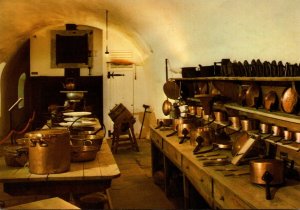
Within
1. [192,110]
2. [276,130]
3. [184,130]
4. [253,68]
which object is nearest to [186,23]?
[192,110]

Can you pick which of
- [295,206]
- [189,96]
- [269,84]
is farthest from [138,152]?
[295,206]

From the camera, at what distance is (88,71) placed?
12516 millimetres

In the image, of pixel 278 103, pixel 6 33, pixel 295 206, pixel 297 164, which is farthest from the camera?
pixel 6 33

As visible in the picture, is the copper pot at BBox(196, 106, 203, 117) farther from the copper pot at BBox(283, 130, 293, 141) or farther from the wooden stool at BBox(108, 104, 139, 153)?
the wooden stool at BBox(108, 104, 139, 153)

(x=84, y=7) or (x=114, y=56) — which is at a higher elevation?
(x=84, y=7)

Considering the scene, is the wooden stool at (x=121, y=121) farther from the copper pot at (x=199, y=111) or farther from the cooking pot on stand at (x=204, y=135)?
the cooking pot on stand at (x=204, y=135)

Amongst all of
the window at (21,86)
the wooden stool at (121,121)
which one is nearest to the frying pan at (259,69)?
the wooden stool at (121,121)

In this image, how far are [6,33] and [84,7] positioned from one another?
88.8 inches

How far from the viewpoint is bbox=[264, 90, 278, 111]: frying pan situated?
4004 millimetres

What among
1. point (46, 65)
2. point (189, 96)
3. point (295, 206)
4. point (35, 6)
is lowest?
point (295, 206)

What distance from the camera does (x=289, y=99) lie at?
3.64 meters

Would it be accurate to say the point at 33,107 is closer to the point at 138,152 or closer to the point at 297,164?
the point at 138,152

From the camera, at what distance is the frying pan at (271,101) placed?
4004 mm

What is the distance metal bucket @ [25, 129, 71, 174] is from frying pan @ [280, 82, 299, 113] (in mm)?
1981
